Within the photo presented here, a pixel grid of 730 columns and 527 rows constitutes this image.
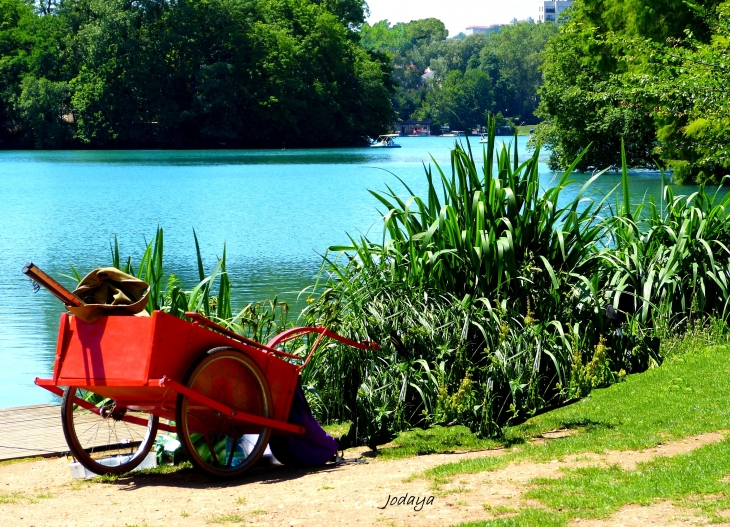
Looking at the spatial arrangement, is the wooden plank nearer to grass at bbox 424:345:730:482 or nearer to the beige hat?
the beige hat

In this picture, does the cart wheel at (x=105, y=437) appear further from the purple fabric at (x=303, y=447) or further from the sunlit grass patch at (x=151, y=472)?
the purple fabric at (x=303, y=447)

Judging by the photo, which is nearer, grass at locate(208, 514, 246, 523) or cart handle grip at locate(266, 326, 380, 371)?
grass at locate(208, 514, 246, 523)

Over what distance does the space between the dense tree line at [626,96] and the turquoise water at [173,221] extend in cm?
165

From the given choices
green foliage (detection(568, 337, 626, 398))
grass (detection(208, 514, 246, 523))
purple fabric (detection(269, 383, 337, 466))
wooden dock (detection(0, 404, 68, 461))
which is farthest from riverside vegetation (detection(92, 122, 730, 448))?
→ grass (detection(208, 514, 246, 523))

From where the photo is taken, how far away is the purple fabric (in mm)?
5719

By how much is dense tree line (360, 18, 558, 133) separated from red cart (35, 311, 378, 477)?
6861 cm

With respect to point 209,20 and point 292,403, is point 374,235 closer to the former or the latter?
point 292,403

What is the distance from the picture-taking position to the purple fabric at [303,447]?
5719 mm

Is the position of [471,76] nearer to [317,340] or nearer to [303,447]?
[317,340]

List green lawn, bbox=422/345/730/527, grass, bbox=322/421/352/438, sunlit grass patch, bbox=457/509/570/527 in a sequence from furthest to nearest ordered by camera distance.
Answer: grass, bbox=322/421/352/438, green lawn, bbox=422/345/730/527, sunlit grass patch, bbox=457/509/570/527

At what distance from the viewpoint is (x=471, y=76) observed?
12288 centimetres

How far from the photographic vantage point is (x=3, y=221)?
95.5 feet

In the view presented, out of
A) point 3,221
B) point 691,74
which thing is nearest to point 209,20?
point 3,221

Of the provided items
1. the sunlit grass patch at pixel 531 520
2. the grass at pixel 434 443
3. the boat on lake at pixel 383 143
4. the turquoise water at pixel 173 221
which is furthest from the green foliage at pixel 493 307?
the boat on lake at pixel 383 143
